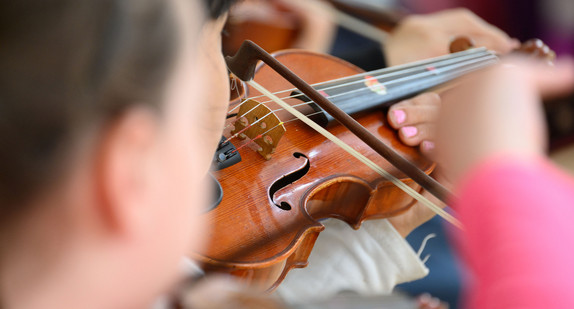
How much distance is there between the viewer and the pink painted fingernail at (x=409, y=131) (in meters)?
0.90

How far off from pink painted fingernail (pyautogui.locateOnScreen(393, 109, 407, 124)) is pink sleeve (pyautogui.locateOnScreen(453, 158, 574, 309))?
21.4 inches

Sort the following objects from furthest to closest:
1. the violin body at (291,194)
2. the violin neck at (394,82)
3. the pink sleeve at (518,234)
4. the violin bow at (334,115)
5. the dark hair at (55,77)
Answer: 1. the violin neck at (394,82)
2. the violin bow at (334,115)
3. the violin body at (291,194)
4. the pink sleeve at (518,234)
5. the dark hair at (55,77)

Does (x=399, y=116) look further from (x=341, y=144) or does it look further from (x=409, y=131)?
(x=341, y=144)

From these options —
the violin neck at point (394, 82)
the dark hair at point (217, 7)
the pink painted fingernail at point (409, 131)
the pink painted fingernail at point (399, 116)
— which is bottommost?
the pink painted fingernail at point (409, 131)

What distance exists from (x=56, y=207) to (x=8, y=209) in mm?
20

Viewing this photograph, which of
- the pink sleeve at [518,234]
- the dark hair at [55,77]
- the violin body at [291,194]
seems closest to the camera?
the dark hair at [55,77]

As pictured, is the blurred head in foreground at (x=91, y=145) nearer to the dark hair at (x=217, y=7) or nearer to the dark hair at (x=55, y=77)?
the dark hair at (x=55, y=77)

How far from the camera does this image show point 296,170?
0.74m

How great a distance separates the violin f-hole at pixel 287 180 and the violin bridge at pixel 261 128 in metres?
0.04

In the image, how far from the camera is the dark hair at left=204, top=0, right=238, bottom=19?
416mm

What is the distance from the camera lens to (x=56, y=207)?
0.69 feet

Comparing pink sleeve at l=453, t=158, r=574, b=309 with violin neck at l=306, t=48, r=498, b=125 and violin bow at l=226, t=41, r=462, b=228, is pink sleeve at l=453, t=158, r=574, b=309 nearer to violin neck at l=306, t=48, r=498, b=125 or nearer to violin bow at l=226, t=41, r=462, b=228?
violin bow at l=226, t=41, r=462, b=228

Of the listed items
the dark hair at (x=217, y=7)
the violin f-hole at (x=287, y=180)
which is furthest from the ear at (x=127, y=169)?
the violin f-hole at (x=287, y=180)

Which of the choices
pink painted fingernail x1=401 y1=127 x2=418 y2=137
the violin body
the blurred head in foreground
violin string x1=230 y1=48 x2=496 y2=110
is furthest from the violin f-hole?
the blurred head in foreground
